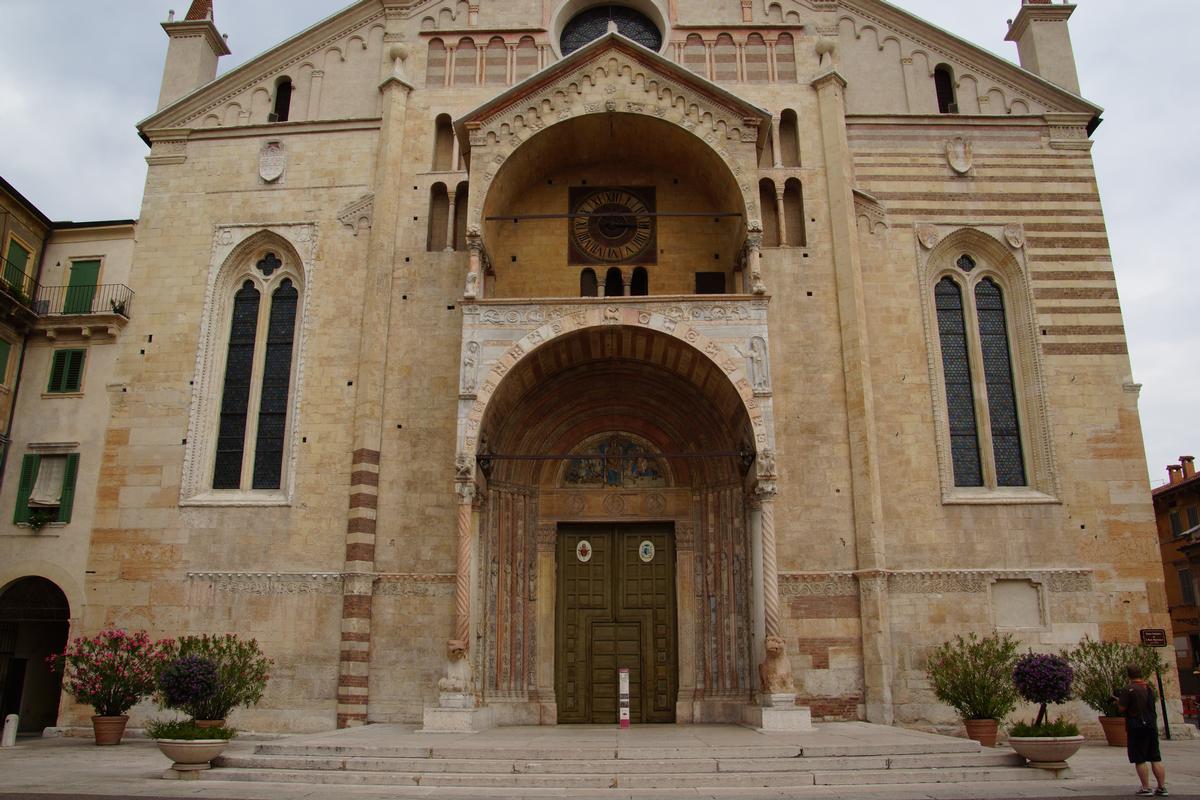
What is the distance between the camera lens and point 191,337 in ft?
66.0

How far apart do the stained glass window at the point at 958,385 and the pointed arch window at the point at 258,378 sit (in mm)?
14131

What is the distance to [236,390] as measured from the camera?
20.2 metres

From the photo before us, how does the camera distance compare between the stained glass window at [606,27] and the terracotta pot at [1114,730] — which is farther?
the stained glass window at [606,27]

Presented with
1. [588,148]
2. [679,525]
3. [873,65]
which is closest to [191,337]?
[588,148]

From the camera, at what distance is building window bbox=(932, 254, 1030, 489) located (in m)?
19.2

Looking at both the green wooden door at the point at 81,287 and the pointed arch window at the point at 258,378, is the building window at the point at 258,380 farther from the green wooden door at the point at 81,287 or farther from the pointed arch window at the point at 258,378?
the green wooden door at the point at 81,287

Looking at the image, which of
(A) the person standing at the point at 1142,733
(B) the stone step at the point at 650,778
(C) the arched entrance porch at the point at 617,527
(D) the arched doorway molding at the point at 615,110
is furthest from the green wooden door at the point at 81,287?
(A) the person standing at the point at 1142,733

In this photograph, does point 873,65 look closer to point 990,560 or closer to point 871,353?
point 871,353

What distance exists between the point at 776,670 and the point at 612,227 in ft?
34.3

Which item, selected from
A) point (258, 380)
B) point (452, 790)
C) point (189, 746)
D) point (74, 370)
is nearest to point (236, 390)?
point (258, 380)

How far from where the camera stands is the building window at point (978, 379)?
19.2m

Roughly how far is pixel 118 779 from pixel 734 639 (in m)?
11.1

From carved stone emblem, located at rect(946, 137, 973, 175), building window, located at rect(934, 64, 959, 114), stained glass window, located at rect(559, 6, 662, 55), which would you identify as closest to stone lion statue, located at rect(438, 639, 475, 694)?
stained glass window, located at rect(559, 6, 662, 55)

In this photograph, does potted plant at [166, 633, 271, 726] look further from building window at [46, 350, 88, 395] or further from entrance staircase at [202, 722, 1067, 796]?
building window at [46, 350, 88, 395]
